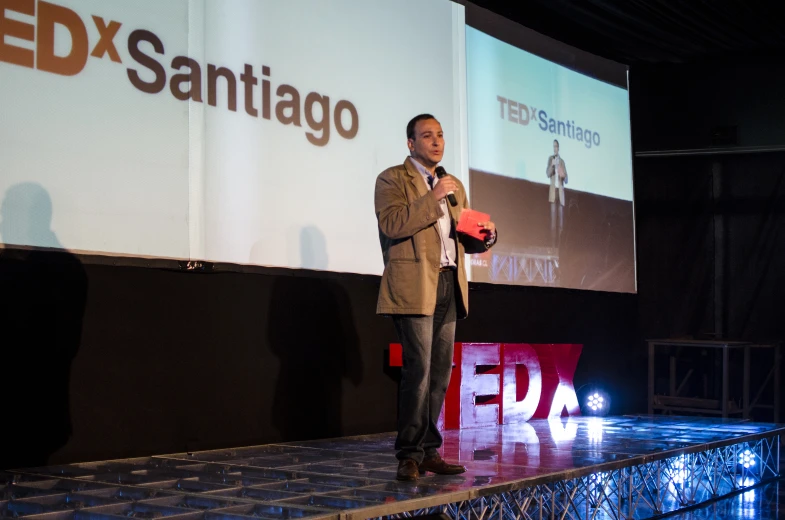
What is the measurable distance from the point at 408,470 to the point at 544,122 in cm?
388

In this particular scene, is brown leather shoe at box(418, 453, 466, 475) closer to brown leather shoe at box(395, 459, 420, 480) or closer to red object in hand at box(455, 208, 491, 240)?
brown leather shoe at box(395, 459, 420, 480)

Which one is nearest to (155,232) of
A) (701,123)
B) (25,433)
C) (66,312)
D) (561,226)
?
(66,312)

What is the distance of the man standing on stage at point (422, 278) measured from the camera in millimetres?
3354

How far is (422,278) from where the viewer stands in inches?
133

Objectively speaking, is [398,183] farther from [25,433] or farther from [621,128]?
[621,128]

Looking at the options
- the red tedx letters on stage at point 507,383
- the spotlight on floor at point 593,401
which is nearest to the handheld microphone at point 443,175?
the red tedx letters on stage at point 507,383

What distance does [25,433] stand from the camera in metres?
3.78

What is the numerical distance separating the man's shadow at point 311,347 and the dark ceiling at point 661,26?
2.46m

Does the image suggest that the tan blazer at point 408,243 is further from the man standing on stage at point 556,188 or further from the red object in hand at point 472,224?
the man standing on stage at point 556,188

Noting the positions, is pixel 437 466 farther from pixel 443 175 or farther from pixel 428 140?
pixel 428 140

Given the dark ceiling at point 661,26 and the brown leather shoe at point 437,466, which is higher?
the dark ceiling at point 661,26

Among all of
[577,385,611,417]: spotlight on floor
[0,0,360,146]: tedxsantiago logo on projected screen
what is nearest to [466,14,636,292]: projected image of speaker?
[577,385,611,417]: spotlight on floor

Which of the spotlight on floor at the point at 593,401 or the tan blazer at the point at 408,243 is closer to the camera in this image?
the tan blazer at the point at 408,243

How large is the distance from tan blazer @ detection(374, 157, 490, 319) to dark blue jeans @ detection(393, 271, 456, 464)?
0.22 ft
